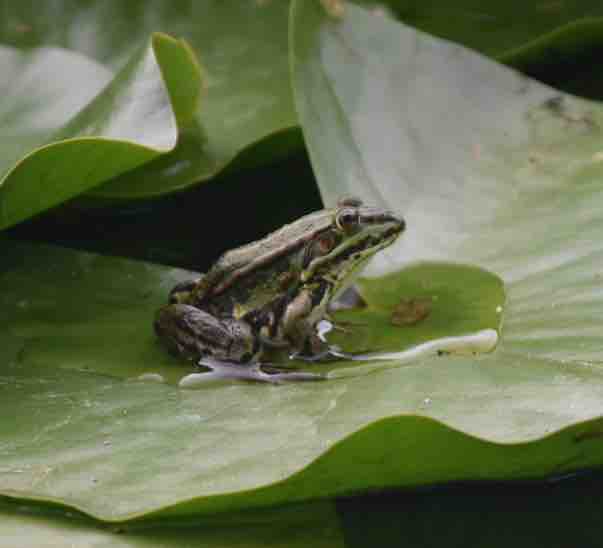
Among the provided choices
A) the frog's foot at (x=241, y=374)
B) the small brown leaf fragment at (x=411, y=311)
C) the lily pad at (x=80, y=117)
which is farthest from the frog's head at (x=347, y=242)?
the lily pad at (x=80, y=117)

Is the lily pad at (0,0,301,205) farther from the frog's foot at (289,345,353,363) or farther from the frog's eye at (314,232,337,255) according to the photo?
the frog's foot at (289,345,353,363)

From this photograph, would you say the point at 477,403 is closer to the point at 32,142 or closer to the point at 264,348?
the point at 264,348

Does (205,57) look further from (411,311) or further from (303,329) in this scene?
(411,311)

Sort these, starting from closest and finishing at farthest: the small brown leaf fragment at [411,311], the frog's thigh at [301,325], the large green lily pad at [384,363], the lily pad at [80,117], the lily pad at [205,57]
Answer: the large green lily pad at [384,363], the lily pad at [80,117], the small brown leaf fragment at [411,311], the frog's thigh at [301,325], the lily pad at [205,57]

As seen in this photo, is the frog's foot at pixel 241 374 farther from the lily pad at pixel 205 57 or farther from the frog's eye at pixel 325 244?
the lily pad at pixel 205 57

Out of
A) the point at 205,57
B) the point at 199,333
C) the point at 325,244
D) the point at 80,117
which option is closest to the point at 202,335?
the point at 199,333

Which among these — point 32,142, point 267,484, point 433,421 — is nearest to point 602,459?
point 433,421
